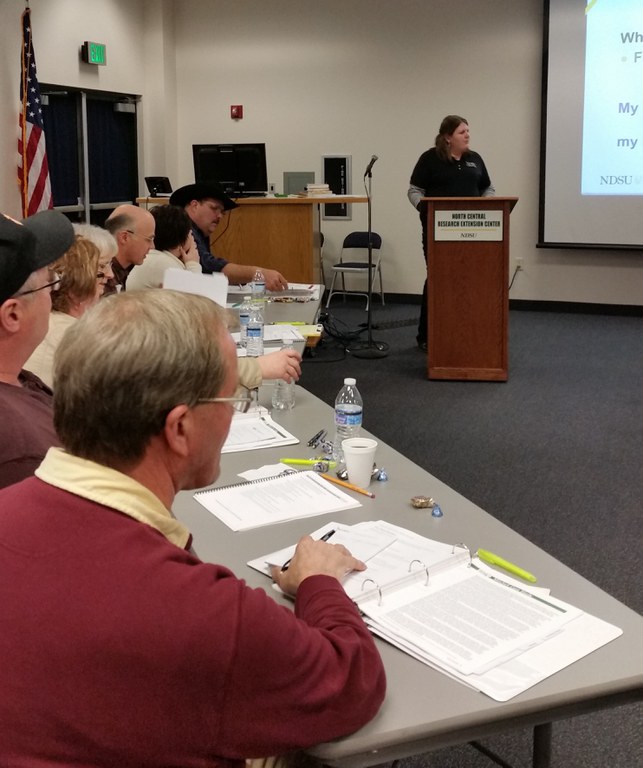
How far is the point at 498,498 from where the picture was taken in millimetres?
3799

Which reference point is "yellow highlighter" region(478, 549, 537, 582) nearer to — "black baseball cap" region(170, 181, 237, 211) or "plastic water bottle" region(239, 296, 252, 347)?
"plastic water bottle" region(239, 296, 252, 347)

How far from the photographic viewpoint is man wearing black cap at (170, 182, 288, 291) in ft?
15.7

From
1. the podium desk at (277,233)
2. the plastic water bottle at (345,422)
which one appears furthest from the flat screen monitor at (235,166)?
the plastic water bottle at (345,422)

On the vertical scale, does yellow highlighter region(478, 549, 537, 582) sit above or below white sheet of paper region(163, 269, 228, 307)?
below

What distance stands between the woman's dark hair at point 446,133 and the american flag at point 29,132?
3079 mm

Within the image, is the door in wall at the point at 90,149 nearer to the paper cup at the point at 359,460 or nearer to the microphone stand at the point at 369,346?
the microphone stand at the point at 369,346

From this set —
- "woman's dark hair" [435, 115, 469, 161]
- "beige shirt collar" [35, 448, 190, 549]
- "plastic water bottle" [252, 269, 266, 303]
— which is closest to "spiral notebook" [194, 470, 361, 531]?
"beige shirt collar" [35, 448, 190, 549]

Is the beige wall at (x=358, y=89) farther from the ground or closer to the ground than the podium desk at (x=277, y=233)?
farther from the ground

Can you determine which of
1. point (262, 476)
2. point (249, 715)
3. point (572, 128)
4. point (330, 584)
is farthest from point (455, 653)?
point (572, 128)

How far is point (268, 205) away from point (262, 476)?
183 inches

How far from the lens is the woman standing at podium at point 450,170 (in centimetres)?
637

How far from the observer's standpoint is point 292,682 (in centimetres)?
98

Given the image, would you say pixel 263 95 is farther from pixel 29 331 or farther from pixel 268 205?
pixel 29 331

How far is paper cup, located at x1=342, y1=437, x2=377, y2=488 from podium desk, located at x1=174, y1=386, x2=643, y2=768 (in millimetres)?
43
